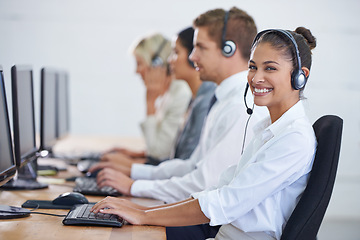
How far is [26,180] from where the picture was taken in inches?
82.6

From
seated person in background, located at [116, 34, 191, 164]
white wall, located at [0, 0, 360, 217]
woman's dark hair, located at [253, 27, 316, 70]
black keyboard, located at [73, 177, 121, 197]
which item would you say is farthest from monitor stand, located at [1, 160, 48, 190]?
white wall, located at [0, 0, 360, 217]

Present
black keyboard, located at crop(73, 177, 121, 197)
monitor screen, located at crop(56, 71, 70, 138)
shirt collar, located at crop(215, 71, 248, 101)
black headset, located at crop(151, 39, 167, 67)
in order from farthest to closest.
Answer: black headset, located at crop(151, 39, 167, 67) → monitor screen, located at crop(56, 71, 70, 138) → shirt collar, located at crop(215, 71, 248, 101) → black keyboard, located at crop(73, 177, 121, 197)

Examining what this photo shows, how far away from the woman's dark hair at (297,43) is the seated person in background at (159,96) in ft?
6.10

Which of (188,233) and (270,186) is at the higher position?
(270,186)

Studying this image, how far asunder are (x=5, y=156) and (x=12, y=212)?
0.67 ft

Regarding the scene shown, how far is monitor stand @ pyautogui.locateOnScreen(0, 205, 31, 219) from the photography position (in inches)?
58.6

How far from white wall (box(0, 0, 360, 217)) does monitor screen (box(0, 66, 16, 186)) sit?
3.24 m

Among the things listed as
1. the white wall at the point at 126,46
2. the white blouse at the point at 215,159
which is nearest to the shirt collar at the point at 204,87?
the white blouse at the point at 215,159

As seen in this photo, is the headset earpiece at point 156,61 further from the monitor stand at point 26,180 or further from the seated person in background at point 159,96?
the monitor stand at point 26,180

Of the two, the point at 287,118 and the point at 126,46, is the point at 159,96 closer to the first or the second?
the point at 126,46

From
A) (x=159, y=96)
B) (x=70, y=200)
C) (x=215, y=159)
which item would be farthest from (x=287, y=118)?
(x=159, y=96)

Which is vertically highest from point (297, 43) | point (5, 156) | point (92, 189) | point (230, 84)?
point (297, 43)

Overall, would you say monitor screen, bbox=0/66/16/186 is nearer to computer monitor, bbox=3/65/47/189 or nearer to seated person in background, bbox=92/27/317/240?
computer monitor, bbox=3/65/47/189

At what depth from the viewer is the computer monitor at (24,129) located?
5.68 feet
